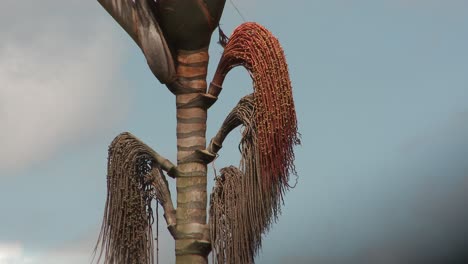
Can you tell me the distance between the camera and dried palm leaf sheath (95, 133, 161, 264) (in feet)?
28.5

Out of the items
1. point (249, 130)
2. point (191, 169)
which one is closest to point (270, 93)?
point (249, 130)

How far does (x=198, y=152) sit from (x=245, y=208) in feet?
1.86

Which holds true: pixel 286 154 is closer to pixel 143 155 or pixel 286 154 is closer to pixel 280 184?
pixel 280 184

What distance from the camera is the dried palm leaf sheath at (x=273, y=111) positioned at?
27.1 ft

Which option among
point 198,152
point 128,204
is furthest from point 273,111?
point 128,204

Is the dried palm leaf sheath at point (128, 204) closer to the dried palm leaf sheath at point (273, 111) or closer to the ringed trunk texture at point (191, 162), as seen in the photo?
the ringed trunk texture at point (191, 162)

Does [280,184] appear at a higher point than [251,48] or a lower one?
lower

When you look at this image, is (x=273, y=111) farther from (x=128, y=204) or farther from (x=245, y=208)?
(x=128, y=204)

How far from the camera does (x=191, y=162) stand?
28.1 ft

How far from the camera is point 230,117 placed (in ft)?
28.1

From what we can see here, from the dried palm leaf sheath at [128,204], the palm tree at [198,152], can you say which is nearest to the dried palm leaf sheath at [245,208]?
the palm tree at [198,152]

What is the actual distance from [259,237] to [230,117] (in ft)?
3.04

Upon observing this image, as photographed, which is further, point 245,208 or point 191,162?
point 191,162

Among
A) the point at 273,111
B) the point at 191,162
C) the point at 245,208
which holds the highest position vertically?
the point at 273,111
